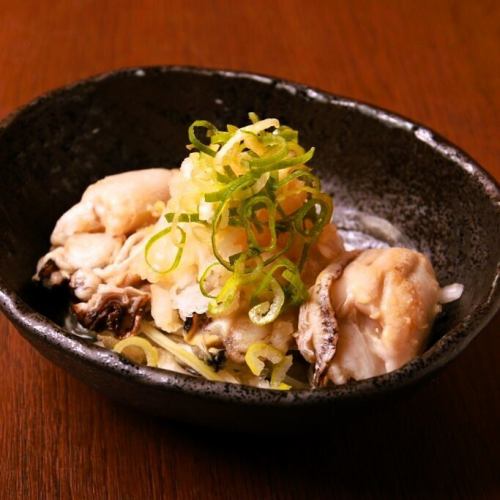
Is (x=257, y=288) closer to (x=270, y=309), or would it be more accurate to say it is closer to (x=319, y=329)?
(x=270, y=309)

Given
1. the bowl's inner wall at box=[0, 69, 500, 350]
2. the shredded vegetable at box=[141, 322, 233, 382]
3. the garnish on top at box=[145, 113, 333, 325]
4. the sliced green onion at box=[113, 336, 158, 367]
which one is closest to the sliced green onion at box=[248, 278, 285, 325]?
the garnish on top at box=[145, 113, 333, 325]

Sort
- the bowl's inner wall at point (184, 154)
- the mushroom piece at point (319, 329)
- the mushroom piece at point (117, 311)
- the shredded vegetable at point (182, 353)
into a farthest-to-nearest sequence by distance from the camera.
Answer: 1. the bowl's inner wall at point (184, 154)
2. the mushroom piece at point (117, 311)
3. the shredded vegetable at point (182, 353)
4. the mushroom piece at point (319, 329)

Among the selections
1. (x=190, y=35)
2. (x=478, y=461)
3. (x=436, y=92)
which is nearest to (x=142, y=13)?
(x=190, y=35)

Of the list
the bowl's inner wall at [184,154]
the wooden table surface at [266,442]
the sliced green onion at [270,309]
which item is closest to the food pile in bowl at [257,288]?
the sliced green onion at [270,309]

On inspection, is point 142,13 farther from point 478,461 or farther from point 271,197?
point 478,461

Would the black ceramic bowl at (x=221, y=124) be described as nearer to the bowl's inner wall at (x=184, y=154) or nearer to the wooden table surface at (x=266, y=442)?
the bowl's inner wall at (x=184, y=154)

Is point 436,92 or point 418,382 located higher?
point 436,92

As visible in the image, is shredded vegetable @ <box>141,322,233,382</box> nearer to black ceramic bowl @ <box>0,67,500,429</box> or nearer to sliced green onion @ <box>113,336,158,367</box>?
sliced green onion @ <box>113,336,158,367</box>
